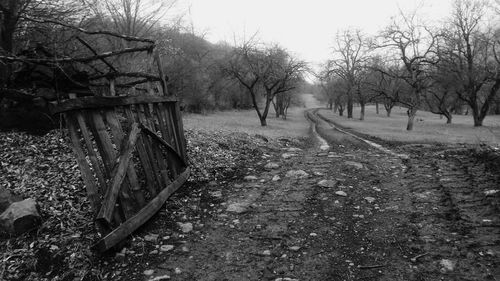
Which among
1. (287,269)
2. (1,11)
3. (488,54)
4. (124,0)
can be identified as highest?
(124,0)

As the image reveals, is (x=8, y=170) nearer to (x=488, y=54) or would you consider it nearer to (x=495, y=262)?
(x=495, y=262)

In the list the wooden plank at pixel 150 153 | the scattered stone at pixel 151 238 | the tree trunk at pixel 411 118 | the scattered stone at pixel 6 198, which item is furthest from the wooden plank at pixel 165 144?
the tree trunk at pixel 411 118

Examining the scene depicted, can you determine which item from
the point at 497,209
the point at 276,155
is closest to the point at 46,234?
the point at 497,209

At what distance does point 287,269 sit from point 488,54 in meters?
33.8

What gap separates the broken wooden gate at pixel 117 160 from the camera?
176 inches

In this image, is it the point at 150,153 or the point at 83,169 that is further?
the point at 150,153

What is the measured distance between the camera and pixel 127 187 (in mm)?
4949

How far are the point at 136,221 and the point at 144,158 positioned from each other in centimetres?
113

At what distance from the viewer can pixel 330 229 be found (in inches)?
208

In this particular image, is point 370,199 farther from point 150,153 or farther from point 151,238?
point 150,153

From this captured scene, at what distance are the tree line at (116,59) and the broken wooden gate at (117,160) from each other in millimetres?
948

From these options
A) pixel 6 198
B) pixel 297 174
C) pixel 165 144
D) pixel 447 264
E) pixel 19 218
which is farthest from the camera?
pixel 297 174

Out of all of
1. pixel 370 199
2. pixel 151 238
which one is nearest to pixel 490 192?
pixel 370 199

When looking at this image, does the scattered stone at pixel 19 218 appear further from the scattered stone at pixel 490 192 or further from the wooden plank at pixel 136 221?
the scattered stone at pixel 490 192
